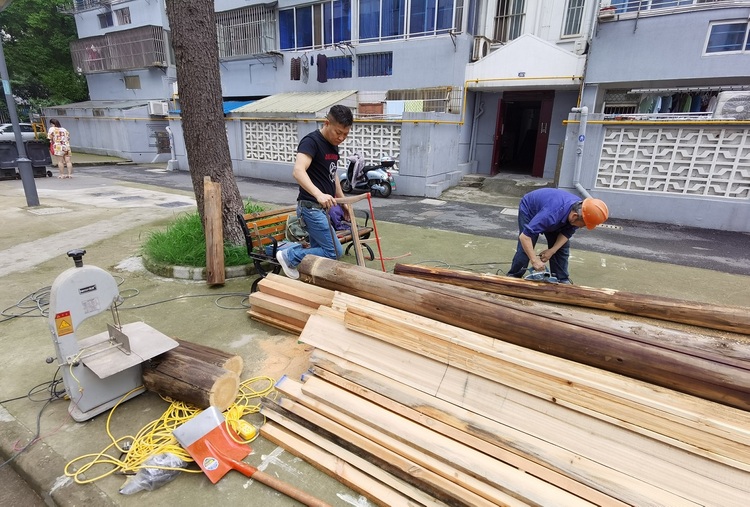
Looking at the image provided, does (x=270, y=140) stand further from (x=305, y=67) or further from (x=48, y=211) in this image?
(x=48, y=211)

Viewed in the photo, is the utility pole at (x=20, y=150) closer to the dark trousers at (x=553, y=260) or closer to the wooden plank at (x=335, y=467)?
the wooden plank at (x=335, y=467)

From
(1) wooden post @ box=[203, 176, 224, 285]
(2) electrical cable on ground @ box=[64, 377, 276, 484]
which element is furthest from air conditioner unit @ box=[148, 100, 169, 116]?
(2) electrical cable on ground @ box=[64, 377, 276, 484]

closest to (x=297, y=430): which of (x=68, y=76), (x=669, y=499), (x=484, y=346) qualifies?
(x=484, y=346)

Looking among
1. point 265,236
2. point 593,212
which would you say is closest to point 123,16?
point 265,236

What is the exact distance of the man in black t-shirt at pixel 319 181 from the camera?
362cm

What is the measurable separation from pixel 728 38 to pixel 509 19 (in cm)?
620

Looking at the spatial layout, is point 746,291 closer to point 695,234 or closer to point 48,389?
point 695,234

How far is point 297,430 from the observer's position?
241 centimetres

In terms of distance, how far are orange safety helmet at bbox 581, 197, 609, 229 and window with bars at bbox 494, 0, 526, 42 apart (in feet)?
38.5

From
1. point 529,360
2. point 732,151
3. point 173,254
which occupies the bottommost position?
point 173,254

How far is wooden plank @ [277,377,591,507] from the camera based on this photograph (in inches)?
72.1

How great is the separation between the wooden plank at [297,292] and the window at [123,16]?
998 inches

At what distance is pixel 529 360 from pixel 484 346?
0.84 ft

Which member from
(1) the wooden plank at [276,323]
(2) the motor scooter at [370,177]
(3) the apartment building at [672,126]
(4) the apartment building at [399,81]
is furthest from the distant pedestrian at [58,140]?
(3) the apartment building at [672,126]
